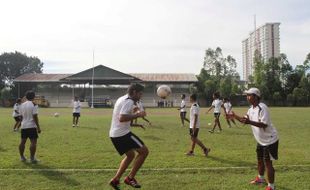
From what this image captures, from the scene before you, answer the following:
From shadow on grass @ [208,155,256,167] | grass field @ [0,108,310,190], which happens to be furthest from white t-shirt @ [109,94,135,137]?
shadow on grass @ [208,155,256,167]

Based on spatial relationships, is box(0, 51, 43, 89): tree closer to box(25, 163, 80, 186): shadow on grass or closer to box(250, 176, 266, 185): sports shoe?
box(25, 163, 80, 186): shadow on grass

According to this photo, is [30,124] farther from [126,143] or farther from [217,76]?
[217,76]

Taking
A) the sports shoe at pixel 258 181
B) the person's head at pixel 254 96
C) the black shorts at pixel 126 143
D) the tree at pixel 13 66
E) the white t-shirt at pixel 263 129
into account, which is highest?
the tree at pixel 13 66

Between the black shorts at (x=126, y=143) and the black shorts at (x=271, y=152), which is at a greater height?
the black shorts at (x=126, y=143)

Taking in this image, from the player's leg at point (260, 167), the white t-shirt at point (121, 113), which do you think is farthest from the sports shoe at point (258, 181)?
the white t-shirt at point (121, 113)

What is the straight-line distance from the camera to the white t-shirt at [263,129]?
7.37 meters

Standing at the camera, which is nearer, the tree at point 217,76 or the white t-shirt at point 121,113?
the white t-shirt at point 121,113

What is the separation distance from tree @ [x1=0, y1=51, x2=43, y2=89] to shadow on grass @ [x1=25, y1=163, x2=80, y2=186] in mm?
92541

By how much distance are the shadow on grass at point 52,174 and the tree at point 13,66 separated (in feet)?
304

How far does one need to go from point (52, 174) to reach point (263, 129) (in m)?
4.63

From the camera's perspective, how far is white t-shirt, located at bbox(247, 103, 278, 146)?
7.37 m

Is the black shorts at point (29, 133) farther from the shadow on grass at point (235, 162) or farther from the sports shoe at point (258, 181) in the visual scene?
the sports shoe at point (258, 181)

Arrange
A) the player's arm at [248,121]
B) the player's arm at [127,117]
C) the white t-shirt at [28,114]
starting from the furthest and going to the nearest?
the white t-shirt at [28,114] → the player's arm at [127,117] → the player's arm at [248,121]

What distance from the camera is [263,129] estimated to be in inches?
295
